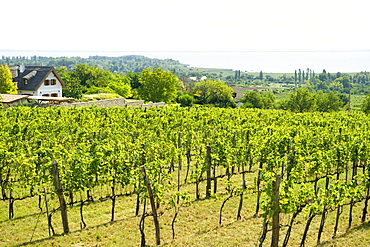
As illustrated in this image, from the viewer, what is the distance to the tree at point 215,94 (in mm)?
75500

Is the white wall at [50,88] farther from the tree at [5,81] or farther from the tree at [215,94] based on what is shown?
the tree at [215,94]

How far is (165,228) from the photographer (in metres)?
10.8

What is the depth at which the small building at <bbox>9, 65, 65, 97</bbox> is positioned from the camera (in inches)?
2045

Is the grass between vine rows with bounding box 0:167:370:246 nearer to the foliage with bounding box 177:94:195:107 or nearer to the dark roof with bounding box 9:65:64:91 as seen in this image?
the dark roof with bounding box 9:65:64:91

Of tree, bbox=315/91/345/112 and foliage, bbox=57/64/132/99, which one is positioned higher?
foliage, bbox=57/64/132/99

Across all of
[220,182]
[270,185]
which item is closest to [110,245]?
[270,185]

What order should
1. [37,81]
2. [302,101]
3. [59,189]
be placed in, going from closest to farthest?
[59,189] < [37,81] < [302,101]

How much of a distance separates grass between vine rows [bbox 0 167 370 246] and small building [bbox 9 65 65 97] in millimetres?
42350

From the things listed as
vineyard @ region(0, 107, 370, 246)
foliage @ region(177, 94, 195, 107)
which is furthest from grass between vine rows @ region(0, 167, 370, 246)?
foliage @ region(177, 94, 195, 107)

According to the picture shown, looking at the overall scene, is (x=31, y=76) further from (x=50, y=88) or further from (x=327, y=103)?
(x=327, y=103)

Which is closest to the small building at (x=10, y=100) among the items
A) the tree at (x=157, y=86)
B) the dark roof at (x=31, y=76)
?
the dark roof at (x=31, y=76)

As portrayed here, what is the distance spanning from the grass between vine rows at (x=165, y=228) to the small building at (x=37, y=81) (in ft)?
139

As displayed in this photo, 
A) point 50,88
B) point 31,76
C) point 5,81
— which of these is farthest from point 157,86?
point 5,81

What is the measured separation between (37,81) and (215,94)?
36804mm
